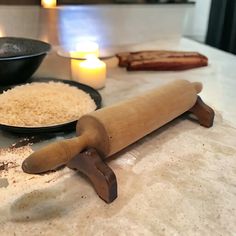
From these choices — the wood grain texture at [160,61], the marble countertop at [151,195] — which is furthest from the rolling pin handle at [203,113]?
the wood grain texture at [160,61]

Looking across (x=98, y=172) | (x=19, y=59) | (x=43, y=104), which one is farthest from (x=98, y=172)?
→ (x=19, y=59)

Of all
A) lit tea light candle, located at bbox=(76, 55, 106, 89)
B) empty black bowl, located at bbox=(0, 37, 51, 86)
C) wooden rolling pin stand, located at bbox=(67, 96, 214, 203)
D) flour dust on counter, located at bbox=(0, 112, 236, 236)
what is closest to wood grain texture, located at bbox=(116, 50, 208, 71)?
lit tea light candle, located at bbox=(76, 55, 106, 89)

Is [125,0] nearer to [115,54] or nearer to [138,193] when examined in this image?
[115,54]

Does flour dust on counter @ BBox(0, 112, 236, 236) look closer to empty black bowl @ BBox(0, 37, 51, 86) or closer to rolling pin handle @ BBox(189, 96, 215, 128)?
rolling pin handle @ BBox(189, 96, 215, 128)

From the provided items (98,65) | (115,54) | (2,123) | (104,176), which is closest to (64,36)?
(115,54)

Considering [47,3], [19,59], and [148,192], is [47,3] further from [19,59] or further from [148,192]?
[148,192]

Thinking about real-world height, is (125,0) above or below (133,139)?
above
